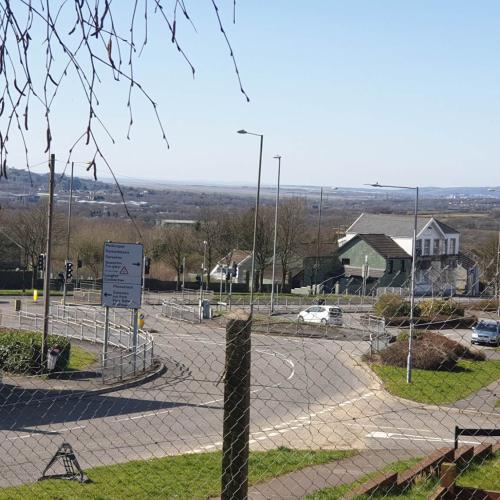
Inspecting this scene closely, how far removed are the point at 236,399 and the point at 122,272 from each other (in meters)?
16.5

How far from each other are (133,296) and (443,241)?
4191 centimetres

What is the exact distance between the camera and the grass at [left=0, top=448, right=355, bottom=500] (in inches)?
397

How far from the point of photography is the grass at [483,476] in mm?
10008

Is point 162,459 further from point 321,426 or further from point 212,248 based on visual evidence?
point 212,248

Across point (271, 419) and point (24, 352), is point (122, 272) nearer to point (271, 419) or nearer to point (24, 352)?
point (24, 352)

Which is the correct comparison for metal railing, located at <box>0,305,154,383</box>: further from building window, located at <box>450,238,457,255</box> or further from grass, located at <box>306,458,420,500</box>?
building window, located at <box>450,238,457,255</box>

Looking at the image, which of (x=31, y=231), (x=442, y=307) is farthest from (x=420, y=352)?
(x=31, y=231)

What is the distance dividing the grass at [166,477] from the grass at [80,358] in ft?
41.1

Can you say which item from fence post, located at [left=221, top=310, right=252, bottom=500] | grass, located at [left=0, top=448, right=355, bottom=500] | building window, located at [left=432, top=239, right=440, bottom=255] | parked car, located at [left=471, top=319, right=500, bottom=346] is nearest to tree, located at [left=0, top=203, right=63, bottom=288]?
building window, located at [left=432, top=239, right=440, bottom=255]

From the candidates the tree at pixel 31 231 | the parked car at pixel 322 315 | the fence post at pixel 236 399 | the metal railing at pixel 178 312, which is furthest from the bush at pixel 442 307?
the tree at pixel 31 231

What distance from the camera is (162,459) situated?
1308 centimetres

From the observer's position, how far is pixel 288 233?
64.4 metres

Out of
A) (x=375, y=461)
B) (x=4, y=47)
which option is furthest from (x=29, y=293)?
(x=4, y=47)

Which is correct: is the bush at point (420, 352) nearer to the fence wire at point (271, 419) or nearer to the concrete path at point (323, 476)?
the fence wire at point (271, 419)
